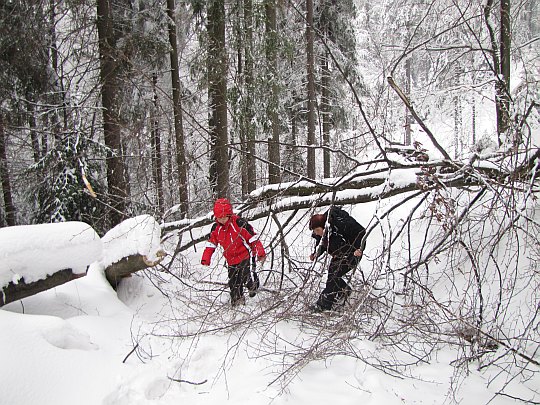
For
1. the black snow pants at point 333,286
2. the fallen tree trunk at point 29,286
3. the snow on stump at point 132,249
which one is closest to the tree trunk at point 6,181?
the snow on stump at point 132,249

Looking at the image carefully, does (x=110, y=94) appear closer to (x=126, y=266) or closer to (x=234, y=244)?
(x=126, y=266)

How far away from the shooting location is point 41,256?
13.1 ft

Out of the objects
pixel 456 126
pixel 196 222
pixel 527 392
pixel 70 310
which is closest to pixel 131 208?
pixel 196 222

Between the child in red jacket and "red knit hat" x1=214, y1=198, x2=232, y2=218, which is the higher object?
"red knit hat" x1=214, y1=198, x2=232, y2=218

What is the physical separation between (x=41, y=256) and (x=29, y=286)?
32cm

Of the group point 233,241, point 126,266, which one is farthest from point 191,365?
point 126,266

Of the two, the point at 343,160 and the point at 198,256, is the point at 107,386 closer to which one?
the point at 343,160

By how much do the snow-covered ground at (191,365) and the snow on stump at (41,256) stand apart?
9 centimetres

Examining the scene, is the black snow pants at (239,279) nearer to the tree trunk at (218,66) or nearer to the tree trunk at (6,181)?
the tree trunk at (218,66)

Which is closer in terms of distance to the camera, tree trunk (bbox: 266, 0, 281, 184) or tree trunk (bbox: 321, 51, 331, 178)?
tree trunk (bbox: 266, 0, 281, 184)

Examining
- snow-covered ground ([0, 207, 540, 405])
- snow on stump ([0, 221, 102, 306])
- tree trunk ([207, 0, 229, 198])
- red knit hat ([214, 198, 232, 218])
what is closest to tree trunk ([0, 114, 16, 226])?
tree trunk ([207, 0, 229, 198])

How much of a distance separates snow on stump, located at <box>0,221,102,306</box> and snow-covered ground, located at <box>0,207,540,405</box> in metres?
0.09

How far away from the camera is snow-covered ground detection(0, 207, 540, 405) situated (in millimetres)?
2846

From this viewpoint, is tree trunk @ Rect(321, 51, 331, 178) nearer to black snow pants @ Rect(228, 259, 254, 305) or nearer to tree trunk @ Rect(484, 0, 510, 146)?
tree trunk @ Rect(484, 0, 510, 146)
